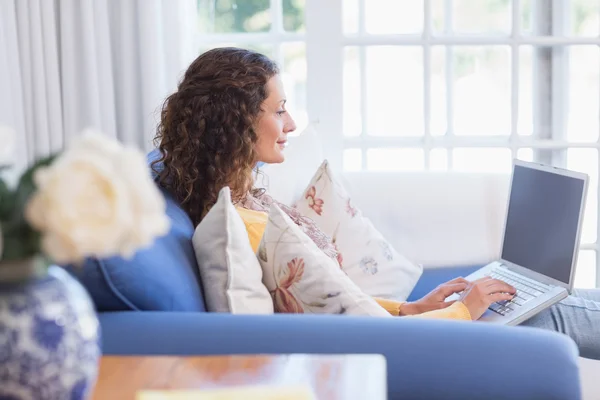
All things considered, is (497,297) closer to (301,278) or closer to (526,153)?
(301,278)

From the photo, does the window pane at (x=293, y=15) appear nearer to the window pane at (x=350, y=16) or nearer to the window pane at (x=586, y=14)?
the window pane at (x=350, y=16)

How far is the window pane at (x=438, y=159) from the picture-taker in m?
3.28

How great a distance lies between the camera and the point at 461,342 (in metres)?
1.47

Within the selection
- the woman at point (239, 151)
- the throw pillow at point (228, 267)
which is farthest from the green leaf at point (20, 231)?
the woman at point (239, 151)

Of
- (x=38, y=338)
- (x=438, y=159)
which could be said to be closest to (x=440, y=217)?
(x=438, y=159)

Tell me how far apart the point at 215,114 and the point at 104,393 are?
1083mm

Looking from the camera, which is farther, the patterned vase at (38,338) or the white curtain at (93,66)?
the white curtain at (93,66)

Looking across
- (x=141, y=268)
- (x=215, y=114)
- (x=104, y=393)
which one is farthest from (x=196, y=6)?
(x=104, y=393)

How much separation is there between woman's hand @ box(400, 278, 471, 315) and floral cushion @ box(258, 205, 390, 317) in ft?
1.46

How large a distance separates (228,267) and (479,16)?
1.82 m


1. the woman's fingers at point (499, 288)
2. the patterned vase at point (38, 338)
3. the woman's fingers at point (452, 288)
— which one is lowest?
the woman's fingers at point (452, 288)

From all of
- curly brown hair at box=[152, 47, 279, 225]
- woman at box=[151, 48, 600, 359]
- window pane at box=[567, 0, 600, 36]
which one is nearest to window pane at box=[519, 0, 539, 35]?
window pane at box=[567, 0, 600, 36]

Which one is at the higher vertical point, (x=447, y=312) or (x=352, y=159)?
(x=352, y=159)

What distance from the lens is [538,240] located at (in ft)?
7.92
